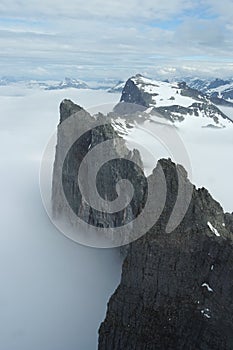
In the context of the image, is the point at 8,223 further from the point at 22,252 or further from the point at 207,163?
the point at 207,163

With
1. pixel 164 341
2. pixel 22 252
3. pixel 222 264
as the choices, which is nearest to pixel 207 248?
pixel 222 264

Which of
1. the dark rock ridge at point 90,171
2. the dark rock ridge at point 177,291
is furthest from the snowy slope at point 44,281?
the dark rock ridge at point 177,291

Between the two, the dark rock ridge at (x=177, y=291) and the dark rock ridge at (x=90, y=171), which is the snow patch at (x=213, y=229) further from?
the dark rock ridge at (x=90, y=171)

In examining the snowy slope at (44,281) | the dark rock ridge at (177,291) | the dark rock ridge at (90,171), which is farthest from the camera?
the dark rock ridge at (90,171)

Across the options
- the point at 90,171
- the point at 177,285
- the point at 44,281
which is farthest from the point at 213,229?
the point at 44,281

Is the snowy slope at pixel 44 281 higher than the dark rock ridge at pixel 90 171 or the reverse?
the reverse

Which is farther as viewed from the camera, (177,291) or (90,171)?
(90,171)

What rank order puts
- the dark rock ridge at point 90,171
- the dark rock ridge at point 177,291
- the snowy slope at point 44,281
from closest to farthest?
1. the dark rock ridge at point 177,291
2. the snowy slope at point 44,281
3. the dark rock ridge at point 90,171

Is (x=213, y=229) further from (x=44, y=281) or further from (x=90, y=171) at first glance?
(x=44, y=281)
